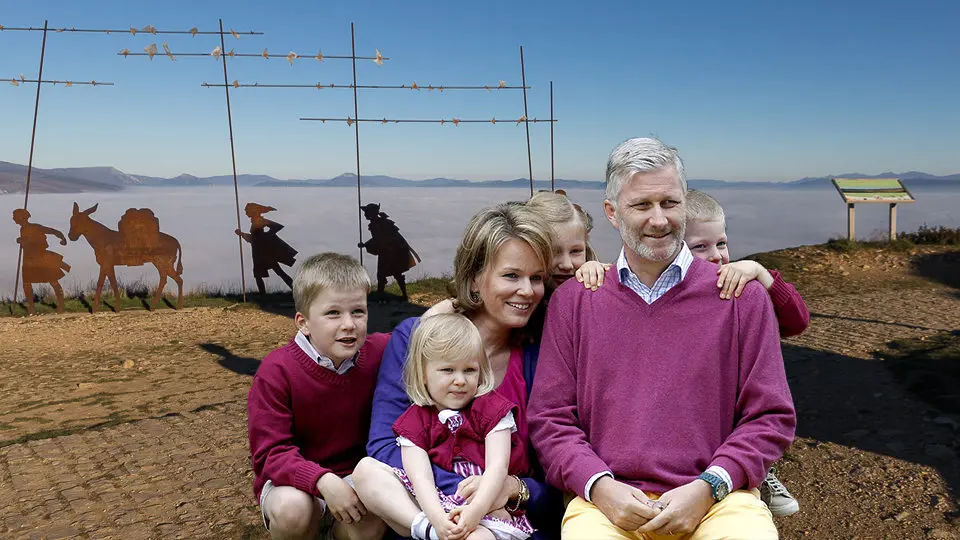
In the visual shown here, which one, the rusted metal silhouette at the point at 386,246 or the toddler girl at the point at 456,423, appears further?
the rusted metal silhouette at the point at 386,246

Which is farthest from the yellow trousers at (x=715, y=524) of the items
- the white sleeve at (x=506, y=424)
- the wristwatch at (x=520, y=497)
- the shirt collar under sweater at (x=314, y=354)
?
the shirt collar under sweater at (x=314, y=354)

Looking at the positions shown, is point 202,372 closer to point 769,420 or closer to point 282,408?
point 282,408

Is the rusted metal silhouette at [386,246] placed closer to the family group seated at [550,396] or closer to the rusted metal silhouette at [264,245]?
the rusted metal silhouette at [264,245]

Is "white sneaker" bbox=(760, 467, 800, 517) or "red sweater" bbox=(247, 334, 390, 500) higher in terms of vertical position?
"red sweater" bbox=(247, 334, 390, 500)

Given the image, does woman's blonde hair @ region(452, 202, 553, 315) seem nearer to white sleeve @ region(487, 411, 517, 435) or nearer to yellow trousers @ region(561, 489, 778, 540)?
white sleeve @ region(487, 411, 517, 435)

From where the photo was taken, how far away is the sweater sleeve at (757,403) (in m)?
2.32

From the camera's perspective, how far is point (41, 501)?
4887 mm

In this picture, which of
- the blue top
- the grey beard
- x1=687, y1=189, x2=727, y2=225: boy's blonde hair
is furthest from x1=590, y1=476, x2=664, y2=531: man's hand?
x1=687, y1=189, x2=727, y2=225: boy's blonde hair

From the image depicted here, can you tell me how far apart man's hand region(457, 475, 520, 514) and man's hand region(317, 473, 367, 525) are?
374mm

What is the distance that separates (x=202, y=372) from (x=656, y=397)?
6760 mm

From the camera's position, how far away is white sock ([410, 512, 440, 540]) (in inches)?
92.0

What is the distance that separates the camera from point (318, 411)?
2.77 metres

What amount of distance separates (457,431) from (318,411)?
0.56m

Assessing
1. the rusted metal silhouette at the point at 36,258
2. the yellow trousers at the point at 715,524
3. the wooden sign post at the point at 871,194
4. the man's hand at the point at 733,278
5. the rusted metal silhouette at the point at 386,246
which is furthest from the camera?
the wooden sign post at the point at 871,194
